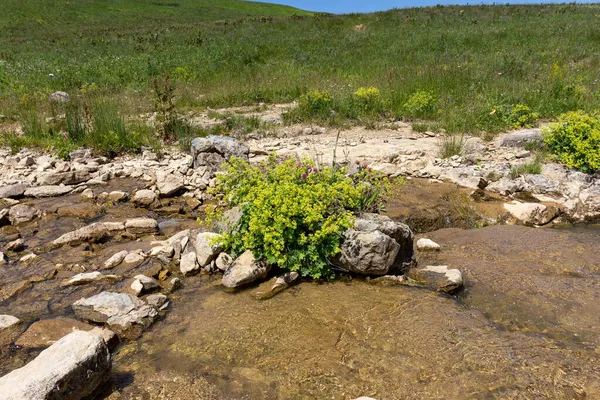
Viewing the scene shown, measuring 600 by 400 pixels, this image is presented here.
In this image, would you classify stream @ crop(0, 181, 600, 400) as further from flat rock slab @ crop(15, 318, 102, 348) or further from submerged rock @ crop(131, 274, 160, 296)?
submerged rock @ crop(131, 274, 160, 296)

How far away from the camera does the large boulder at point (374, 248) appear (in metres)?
4.39

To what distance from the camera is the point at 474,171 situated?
7.70 m

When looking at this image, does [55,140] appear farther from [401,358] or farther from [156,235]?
[401,358]

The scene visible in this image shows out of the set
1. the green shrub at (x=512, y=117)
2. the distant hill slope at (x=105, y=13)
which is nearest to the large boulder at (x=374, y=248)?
the green shrub at (x=512, y=117)

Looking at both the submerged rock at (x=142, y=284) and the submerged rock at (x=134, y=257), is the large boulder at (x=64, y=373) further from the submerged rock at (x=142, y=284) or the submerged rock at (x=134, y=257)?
the submerged rock at (x=134, y=257)

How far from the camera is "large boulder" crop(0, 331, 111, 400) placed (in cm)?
→ 260

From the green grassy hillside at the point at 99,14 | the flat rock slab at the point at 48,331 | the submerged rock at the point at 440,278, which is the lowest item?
the flat rock slab at the point at 48,331

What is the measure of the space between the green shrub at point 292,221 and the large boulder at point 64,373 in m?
1.83

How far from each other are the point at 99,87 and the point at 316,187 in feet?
44.6

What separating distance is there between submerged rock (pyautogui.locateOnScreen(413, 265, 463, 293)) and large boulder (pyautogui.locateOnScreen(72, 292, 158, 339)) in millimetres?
2858

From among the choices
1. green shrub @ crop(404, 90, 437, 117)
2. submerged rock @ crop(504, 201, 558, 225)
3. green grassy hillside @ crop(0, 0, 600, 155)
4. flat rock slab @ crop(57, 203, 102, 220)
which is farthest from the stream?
green shrub @ crop(404, 90, 437, 117)

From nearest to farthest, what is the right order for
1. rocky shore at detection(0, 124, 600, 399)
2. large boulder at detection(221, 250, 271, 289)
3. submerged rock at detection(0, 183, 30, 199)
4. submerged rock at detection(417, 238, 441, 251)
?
rocky shore at detection(0, 124, 600, 399) < large boulder at detection(221, 250, 271, 289) < submerged rock at detection(417, 238, 441, 251) < submerged rock at detection(0, 183, 30, 199)

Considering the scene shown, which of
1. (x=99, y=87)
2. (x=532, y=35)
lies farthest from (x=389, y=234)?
(x=532, y=35)

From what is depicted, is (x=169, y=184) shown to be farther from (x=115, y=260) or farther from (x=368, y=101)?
(x=368, y=101)
